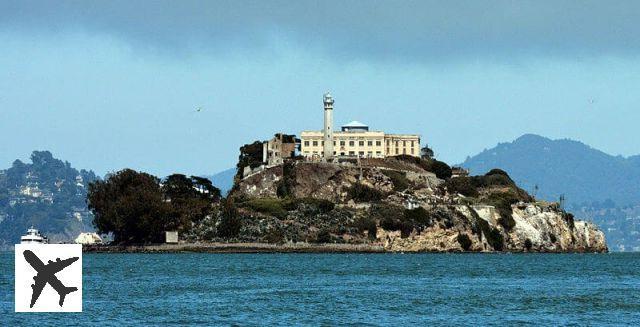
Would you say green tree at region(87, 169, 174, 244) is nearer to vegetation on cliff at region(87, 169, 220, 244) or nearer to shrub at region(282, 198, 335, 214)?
vegetation on cliff at region(87, 169, 220, 244)

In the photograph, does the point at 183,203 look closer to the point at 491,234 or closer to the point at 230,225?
the point at 230,225

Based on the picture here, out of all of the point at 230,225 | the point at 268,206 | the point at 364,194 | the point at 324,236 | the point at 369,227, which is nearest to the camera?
the point at 230,225

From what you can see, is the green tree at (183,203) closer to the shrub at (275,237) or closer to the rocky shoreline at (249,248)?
the rocky shoreline at (249,248)

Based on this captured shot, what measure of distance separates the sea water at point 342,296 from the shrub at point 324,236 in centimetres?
5814

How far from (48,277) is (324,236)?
16052 cm

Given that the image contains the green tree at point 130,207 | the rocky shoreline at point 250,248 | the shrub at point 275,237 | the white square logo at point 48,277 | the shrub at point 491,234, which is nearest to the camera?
the white square logo at point 48,277

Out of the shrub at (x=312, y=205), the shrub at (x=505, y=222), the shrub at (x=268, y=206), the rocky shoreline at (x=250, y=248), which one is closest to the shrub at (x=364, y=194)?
the shrub at (x=312, y=205)

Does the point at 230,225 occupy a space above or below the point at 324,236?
above

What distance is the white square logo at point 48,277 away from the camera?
930 inches

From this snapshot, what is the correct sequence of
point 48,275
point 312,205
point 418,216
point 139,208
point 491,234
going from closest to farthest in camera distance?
point 48,275
point 139,208
point 418,216
point 312,205
point 491,234

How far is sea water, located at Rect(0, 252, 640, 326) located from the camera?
6100 cm

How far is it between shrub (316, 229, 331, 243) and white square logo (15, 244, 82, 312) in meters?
160

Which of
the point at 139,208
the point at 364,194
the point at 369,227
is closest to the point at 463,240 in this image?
the point at 369,227

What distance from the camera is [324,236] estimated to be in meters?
184
